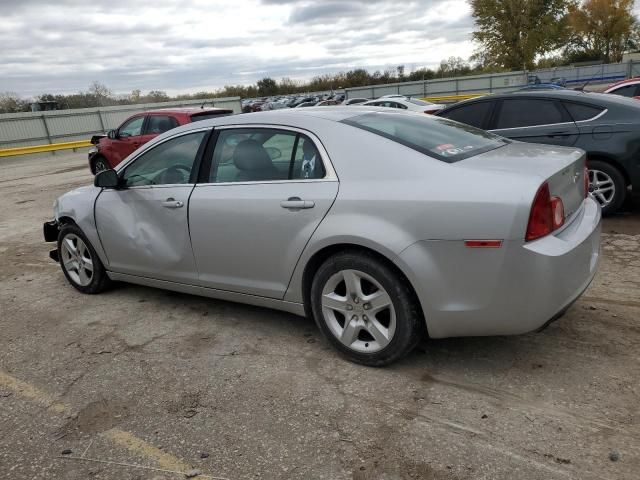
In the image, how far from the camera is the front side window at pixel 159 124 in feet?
35.8

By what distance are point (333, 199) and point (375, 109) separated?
107 centimetres

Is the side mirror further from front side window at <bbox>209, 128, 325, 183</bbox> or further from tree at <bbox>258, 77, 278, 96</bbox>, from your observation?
tree at <bbox>258, 77, 278, 96</bbox>

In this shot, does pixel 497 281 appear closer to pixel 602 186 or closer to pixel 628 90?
pixel 602 186

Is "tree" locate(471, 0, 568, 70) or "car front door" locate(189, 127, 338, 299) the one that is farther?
"tree" locate(471, 0, 568, 70)

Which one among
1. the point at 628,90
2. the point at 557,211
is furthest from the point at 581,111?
the point at 628,90

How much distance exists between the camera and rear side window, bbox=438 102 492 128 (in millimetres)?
6785

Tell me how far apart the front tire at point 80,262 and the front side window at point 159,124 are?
6205 mm

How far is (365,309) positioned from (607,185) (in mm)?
4125

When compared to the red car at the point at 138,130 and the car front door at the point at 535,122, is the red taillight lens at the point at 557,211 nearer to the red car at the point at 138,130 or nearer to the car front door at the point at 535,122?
the car front door at the point at 535,122

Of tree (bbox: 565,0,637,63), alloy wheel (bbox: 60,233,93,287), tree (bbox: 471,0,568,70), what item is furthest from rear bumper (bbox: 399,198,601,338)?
tree (bbox: 565,0,637,63)

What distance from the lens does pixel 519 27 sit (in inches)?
1721

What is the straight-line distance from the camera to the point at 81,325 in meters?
4.30

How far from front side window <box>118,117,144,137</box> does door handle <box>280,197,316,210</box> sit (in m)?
9.27

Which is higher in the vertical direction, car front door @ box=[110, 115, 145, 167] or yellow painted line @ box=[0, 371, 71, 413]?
car front door @ box=[110, 115, 145, 167]
